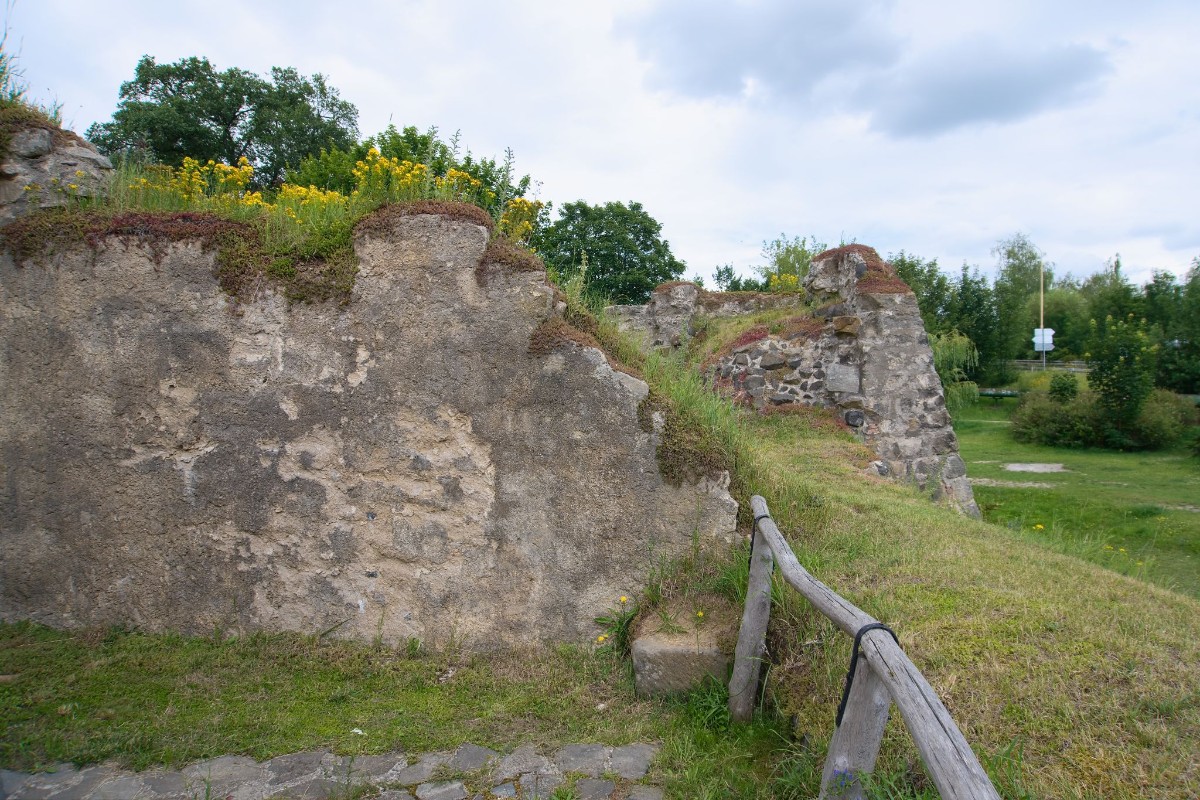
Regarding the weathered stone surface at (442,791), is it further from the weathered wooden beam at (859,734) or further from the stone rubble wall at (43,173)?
the stone rubble wall at (43,173)

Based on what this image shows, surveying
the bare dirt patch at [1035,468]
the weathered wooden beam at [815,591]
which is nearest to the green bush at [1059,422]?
the bare dirt patch at [1035,468]

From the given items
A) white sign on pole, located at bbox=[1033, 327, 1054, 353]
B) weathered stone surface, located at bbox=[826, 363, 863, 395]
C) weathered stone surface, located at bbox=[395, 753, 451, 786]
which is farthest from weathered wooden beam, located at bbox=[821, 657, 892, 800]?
white sign on pole, located at bbox=[1033, 327, 1054, 353]

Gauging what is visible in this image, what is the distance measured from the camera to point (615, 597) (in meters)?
4.60

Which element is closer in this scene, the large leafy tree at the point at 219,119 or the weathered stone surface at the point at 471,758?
the weathered stone surface at the point at 471,758

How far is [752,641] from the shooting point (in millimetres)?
3652

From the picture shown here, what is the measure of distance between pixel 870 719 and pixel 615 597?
2.34m

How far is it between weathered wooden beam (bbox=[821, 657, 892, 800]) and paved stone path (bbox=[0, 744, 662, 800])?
106 centimetres

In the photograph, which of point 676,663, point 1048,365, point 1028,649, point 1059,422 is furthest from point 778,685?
point 1048,365

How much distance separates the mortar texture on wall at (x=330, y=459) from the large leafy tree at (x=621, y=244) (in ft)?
75.4

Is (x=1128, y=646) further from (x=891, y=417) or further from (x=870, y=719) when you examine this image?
(x=891, y=417)

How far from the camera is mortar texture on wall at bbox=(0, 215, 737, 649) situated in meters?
4.64

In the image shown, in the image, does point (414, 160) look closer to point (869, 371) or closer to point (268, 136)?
point (869, 371)

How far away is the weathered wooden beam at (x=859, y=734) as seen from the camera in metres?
2.38

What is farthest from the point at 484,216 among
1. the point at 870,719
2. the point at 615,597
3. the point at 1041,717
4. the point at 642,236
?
the point at 642,236
